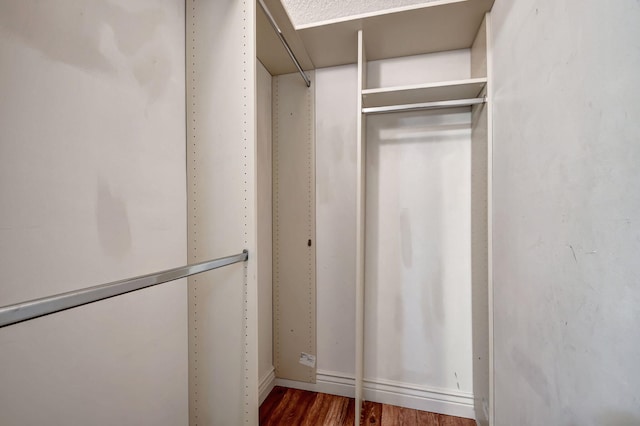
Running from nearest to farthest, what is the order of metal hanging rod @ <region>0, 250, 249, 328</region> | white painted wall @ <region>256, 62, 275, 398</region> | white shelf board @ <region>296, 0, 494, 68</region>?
metal hanging rod @ <region>0, 250, 249, 328</region>, white shelf board @ <region>296, 0, 494, 68</region>, white painted wall @ <region>256, 62, 275, 398</region>

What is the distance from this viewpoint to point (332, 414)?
1.57 m

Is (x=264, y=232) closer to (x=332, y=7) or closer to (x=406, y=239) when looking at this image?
(x=406, y=239)

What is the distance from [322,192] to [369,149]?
443mm

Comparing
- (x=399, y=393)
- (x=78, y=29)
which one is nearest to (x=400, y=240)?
(x=399, y=393)

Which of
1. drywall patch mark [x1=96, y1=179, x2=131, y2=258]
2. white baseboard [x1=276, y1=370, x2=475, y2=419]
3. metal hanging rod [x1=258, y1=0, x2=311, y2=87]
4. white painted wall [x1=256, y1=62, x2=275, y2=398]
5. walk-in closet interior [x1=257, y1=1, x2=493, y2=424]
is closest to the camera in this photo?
drywall patch mark [x1=96, y1=179, x2=131, y2=258]

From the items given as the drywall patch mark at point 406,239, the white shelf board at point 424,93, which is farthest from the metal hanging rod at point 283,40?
the drywall patch mark at point 406,239

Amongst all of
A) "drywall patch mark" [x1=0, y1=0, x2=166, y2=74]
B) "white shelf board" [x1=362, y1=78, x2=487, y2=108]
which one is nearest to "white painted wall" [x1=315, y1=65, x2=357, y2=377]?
"white shelf board" [x1=362, y1=78, x2=487, y2=108]

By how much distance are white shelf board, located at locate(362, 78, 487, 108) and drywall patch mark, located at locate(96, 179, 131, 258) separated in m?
1.26

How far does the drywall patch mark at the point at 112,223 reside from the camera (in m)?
0.74

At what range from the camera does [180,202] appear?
3.33ft

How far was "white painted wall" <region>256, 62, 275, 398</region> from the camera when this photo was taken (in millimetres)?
1680

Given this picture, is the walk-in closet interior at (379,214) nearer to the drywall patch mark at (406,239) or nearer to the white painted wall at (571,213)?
the drywall patch mark at (406,239)

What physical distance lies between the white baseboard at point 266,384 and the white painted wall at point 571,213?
1.35 meters

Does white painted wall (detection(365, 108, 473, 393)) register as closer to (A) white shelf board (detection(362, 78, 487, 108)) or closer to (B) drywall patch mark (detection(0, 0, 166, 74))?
(A) white shelf board (detection(362, 78, 487, 108))
